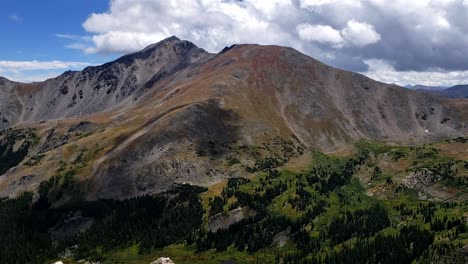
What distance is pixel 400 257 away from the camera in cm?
19162

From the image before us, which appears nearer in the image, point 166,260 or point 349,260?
point 166,260

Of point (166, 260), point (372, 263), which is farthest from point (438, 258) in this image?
point (166, 260)

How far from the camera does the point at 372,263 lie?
194375 mm

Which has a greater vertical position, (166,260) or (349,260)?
(166,260)

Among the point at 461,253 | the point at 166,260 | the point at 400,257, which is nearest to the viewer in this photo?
the point at 166,260

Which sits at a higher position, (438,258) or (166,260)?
(166,260)

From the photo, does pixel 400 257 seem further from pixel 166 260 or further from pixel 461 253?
pixel 166 260

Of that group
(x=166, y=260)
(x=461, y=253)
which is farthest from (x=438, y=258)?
(x=166, y=260)

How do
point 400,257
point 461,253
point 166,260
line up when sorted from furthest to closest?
point 400,257
point 461,253
point 166,260

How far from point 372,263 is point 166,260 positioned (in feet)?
381

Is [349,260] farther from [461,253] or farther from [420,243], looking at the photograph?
[461,253]

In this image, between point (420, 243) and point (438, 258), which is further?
point (420, 243)

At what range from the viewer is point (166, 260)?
105 metres

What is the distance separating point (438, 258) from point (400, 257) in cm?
1593
